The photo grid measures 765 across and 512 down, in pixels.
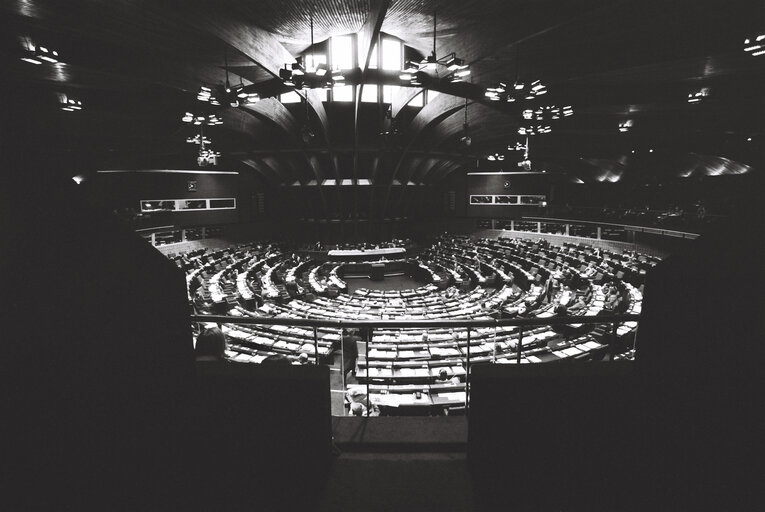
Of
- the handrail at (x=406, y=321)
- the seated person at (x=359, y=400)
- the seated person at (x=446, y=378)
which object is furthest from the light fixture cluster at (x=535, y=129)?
the handrail at (x=406, y=321)

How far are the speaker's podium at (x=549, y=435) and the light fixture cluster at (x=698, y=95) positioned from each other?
54.4ft

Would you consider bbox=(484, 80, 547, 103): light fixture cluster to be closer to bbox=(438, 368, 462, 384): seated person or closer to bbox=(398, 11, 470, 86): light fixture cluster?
bbox=(398, 11, 470, 86): light fixture cluster

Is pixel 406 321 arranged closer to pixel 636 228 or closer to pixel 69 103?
pixel 69 103

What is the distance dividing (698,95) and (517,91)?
825 cm

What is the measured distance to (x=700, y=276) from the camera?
2535mm

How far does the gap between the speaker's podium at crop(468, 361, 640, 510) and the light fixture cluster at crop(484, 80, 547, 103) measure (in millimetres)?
10749

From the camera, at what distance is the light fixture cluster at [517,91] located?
1153 centimetres

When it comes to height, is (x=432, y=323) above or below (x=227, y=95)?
below

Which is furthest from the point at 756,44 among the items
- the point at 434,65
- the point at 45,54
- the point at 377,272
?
the point at 377,272

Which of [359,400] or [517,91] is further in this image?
[517,91]

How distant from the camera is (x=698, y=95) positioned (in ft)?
47.2

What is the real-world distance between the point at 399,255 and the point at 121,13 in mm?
21137

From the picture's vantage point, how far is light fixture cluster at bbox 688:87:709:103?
1438cm

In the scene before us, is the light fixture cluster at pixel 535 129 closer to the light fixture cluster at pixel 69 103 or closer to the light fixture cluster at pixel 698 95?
the light fixture cluster at pixel 698 95
